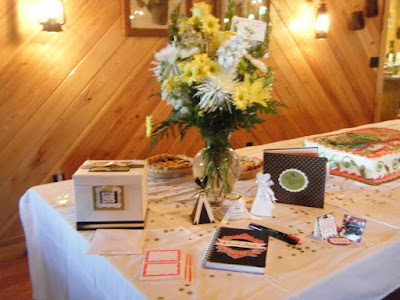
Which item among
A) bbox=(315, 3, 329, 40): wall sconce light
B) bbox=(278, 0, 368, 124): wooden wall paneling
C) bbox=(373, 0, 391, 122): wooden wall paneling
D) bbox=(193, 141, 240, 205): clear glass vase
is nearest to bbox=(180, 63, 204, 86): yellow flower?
bbox=(193, 141, 240, 205): clear glass vase

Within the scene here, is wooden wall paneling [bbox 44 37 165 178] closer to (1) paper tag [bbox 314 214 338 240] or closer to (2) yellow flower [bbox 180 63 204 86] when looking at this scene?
(2) yellow flower [bbox 180 63 204 86]

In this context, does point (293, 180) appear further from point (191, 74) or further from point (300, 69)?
point (300, 69)

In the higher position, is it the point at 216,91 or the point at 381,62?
the point at 381,62

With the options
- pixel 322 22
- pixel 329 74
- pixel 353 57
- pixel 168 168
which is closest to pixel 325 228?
pixel 168 168

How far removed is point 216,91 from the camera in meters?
1.15

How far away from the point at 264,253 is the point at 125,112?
6.43 feet

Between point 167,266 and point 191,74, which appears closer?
point 167,266

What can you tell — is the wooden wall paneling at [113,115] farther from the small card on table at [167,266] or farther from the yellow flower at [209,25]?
the small card on table at [167,266]

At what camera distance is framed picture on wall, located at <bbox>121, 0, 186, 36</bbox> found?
8.50ft

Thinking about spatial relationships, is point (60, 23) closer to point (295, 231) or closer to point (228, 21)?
point (228, 21)

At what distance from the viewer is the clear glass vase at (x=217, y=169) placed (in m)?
1.32

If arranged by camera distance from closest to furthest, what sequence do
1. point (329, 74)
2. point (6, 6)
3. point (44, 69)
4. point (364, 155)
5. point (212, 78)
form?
point (212, 78) < point (364, 155) < point (6, 6) < point (44, 69) < point (329, 74)

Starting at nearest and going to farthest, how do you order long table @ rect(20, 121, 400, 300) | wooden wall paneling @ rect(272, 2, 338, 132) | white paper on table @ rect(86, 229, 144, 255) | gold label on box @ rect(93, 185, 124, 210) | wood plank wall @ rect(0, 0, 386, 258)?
long table @ rect(20, 121, 400, 300) < white paper on table @ rect(86, 229, 144, 255) < gold label on box @ rect(93, 185, 124, 210) < wood plank wall @ rect(0, 0, 386, 258) < wooden wall paneling @ rect(272, 2, 338, 132)

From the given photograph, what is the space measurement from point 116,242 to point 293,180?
65 centimetres
